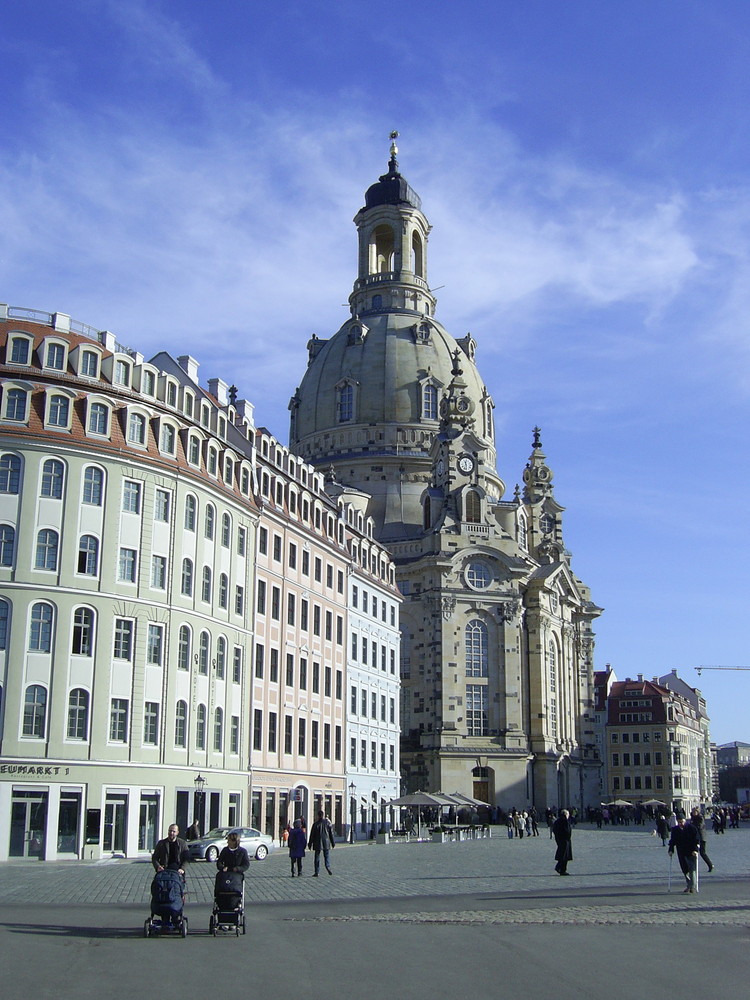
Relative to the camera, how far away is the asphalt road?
15.0 m

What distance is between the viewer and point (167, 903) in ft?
63.5

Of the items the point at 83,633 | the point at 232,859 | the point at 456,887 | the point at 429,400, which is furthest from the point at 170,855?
the point at 429,400

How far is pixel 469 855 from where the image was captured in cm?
5075

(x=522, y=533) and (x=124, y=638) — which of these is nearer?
(x=124, y=638)

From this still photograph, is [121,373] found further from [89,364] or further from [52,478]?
[52,478]

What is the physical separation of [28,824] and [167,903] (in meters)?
27.6

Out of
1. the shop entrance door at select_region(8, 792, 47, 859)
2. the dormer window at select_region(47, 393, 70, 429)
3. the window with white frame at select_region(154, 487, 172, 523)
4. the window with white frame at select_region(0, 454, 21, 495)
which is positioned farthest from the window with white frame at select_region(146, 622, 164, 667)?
the dormer window at select_region(47, 393, 70, 429)

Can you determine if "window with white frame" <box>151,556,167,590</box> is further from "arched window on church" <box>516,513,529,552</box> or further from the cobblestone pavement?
"arched window on church" <box>516,513,529,552</box>

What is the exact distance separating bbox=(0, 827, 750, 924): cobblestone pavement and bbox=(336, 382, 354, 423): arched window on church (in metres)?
80.9

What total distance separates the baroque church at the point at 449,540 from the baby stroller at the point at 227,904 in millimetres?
66897

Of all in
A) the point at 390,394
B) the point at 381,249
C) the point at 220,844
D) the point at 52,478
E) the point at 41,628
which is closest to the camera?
the point at 220,844

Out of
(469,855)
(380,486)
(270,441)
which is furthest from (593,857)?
(380,486)

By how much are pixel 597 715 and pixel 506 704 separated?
57.5m

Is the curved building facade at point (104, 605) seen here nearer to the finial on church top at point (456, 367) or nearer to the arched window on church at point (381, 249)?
the finial on church top at point (456, 367)
